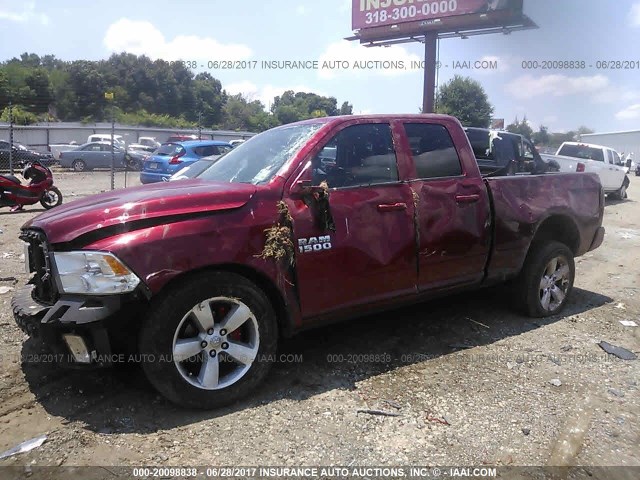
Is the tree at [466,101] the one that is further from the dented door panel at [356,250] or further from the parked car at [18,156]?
the dented door panel at [356,250]

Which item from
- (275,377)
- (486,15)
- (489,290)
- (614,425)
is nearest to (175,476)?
(275,377)

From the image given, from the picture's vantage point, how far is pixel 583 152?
55.0ft

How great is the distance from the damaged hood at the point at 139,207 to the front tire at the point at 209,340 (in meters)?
0.43

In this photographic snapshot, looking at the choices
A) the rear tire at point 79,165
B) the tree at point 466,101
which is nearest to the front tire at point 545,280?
the rear tire at point 79,165

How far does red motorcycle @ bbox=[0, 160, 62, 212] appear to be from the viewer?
10.7 meters

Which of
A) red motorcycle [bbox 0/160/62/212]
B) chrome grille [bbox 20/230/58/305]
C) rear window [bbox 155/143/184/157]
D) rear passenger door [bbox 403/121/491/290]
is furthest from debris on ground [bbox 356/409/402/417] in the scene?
rear window [bbox 155/143/184/157]

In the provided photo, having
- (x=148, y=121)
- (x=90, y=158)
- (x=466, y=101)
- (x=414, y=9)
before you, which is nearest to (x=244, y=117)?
(x=148, y=121)

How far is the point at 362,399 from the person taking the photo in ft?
11.0

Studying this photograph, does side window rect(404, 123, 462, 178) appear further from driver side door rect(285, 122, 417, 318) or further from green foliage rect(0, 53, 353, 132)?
green foliage rect(0, 53, 353, 132)

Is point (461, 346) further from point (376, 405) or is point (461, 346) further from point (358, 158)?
point (358, 158)

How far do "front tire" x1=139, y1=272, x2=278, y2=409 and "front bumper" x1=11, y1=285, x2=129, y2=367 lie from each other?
201 millimetres

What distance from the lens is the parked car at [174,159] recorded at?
1407cm

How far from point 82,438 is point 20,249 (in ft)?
17.5

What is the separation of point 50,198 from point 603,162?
52.6ft
